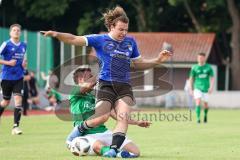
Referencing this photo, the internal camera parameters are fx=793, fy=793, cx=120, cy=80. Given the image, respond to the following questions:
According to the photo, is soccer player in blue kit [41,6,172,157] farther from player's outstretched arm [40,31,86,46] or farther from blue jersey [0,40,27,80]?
blue jersey [0,40,27,80]

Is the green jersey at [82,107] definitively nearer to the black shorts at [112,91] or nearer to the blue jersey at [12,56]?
the black shorts at [112,91]

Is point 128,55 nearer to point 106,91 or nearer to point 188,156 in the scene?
point 106,91

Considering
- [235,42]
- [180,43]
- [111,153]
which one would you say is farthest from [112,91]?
[235,42]

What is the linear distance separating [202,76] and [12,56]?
8355 millimetres

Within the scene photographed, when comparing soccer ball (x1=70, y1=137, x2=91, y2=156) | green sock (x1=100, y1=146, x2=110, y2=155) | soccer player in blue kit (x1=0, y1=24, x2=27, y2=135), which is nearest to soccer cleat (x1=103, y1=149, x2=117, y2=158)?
green sock (x1=100, y1=146, x2=110, y2=155)

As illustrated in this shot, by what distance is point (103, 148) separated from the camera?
12148 mm

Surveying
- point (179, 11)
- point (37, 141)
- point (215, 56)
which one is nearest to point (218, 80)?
point (215, 56)

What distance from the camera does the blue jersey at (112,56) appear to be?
484 inches

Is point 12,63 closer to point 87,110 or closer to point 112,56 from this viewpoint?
point 87,110

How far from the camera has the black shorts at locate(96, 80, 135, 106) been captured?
40.4 ft

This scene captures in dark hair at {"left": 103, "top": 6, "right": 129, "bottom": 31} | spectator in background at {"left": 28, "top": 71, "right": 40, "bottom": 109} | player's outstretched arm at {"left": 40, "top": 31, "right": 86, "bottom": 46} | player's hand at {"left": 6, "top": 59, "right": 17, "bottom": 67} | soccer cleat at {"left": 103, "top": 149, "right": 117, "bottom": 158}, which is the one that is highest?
dark hair at {"left": 103, "top": 6, "right": 129, "bottom": 31}

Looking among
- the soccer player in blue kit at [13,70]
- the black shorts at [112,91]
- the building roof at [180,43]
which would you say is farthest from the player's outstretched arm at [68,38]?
the building roof at [180,43]

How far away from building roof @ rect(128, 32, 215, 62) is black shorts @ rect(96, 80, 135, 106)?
38260mm

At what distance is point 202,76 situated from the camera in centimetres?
2544
